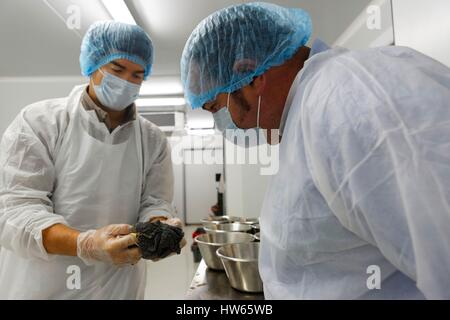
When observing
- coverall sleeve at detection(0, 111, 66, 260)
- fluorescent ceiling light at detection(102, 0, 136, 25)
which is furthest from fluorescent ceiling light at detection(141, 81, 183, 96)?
coverall sleeve at detection(0, 111, 66, 260)

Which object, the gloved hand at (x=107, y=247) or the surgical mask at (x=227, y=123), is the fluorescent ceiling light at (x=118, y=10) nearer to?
the surgical mask at (x=227, y=123)

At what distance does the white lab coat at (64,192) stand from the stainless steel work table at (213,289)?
0.24 metres

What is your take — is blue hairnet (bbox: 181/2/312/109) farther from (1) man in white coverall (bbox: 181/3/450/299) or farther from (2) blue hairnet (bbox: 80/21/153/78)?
(2) blue hairnet (bbox: 80/21/153/78)

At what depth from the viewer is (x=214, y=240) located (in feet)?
5.12

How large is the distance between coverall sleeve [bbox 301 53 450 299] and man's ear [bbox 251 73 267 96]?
225 millimetres

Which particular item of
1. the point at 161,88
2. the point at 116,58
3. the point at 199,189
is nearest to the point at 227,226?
the point at 116,58

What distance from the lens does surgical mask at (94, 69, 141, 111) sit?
1074 mm

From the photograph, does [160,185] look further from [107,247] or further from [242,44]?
[242,44]

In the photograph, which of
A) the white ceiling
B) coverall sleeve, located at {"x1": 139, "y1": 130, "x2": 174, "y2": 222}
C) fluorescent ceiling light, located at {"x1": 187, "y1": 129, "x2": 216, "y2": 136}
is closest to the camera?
coverall sleeve, located at {"x1": 139, "y1": 130, "x2": 174, "y2": 222}

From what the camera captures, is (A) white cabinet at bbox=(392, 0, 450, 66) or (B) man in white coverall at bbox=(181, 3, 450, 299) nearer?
(B) man in white coverall at bbox=(181, 3, 450, 299)

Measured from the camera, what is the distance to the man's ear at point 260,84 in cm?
70

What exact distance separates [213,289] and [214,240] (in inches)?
17.3

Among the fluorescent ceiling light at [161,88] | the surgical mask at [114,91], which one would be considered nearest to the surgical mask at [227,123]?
the surgical mask at [114,91]

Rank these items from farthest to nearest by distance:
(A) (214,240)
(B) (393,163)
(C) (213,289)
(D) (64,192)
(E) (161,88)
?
(E) (161,88), (A) (214,240), (C) (213,289), (D) (64,192), (B) (393,163)
